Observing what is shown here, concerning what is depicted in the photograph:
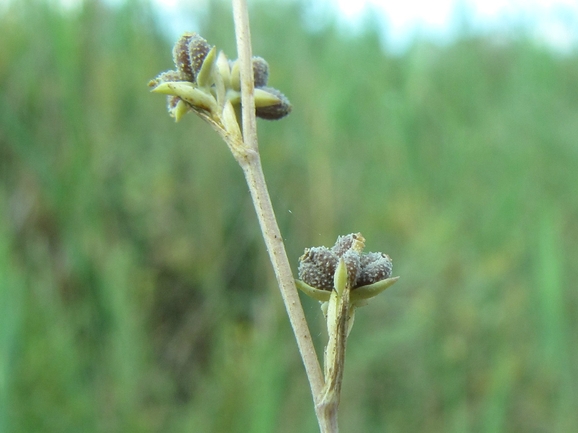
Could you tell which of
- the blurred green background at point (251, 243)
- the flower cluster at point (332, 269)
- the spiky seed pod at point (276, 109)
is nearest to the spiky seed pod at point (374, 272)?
the flower cluster at point (332, 269)

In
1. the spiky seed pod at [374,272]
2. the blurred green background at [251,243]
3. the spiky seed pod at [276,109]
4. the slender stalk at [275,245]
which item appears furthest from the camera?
the blurred green background at [251,243]

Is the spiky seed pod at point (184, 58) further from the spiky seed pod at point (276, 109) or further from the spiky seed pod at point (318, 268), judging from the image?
the spiky seed pod at point (318, 268)

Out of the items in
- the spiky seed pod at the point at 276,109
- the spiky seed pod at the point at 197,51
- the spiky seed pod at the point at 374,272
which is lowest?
the spiky seed pod at the point at 374,272

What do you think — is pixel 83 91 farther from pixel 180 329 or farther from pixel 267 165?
pixel 180 329

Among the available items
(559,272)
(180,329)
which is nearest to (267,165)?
(180,329)

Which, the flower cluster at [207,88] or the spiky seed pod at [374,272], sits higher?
the flower cluster at [207,88]

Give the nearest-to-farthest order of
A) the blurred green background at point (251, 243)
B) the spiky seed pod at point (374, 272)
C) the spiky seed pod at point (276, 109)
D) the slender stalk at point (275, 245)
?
the slender stalk at point (275, 245) → the spiky seed pod at point (374, 272) → the spiky seed pod at point (276, 109) → the blurred green background at point (251, 243)

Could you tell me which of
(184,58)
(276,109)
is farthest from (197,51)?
(276,109)

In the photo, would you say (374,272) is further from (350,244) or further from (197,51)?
(197,51)
